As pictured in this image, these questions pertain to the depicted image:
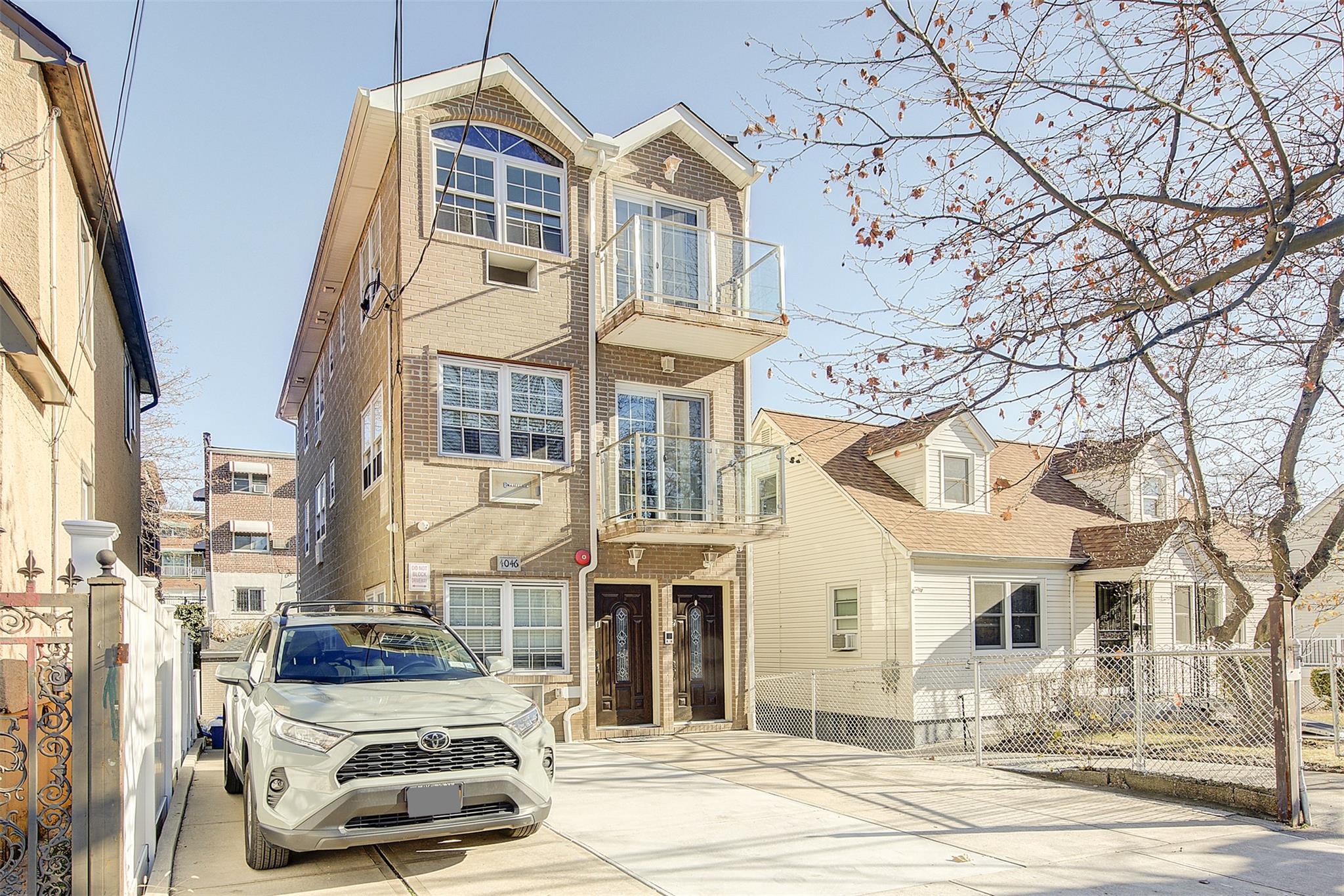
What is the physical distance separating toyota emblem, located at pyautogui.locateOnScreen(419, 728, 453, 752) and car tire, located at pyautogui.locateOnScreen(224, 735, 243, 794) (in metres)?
3.50

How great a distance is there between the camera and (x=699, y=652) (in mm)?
14516

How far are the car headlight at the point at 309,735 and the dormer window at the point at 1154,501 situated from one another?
66.9 feet

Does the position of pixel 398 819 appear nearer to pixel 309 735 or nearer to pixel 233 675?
pixel 309 735

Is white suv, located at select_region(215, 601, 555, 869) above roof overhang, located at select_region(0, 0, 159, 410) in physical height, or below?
below

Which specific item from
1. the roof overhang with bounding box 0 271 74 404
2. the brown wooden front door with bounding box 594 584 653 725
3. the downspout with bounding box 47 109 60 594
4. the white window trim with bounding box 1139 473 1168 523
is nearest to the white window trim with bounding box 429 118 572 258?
the downspout with bounding box 47 109 60 594

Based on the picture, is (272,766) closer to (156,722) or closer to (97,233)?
(156,722)

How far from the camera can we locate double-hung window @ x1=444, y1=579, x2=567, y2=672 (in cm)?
1262

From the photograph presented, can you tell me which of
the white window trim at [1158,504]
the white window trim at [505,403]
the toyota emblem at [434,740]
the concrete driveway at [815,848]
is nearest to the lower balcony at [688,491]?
the white window trim at [505,403]

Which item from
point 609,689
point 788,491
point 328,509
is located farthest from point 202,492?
point 609,689

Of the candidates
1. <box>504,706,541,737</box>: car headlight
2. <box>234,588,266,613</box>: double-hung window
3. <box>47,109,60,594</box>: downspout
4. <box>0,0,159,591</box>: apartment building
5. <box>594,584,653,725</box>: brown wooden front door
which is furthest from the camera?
<box>234,588,266,613</box>: double-hung window

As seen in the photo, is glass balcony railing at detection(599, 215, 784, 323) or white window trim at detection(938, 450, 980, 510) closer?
glass balcony railing at detection(599, 215, 784, 323)

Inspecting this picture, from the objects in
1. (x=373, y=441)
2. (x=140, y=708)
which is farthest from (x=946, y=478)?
(x=140, y=708)

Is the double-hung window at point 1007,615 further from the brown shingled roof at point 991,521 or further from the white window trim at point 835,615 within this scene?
the white window trim at point 835,615

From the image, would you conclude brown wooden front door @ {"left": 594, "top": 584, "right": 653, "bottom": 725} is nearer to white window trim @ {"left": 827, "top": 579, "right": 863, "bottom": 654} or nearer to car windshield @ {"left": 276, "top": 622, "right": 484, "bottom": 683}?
white window trim @ {"left": 827, "top": 579, "right": 863, "bottom": 654}
